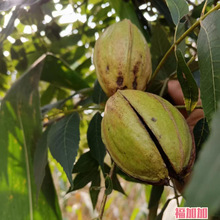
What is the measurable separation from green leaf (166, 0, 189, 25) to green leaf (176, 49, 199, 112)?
0.12 meters

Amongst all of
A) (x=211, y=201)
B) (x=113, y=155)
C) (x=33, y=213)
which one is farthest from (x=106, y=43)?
(x=211, y=201)

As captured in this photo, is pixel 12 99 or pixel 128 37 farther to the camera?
pixel 12 99

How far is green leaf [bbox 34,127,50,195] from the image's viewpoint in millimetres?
835

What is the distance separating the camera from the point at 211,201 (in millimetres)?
214

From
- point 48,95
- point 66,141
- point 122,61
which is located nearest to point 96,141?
point 66,141

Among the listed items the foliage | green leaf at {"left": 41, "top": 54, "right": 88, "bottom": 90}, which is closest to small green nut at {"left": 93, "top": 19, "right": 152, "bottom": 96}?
the foliage

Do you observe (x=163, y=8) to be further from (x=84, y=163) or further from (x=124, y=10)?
(x=84, y=163)

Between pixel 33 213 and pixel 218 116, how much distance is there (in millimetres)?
751

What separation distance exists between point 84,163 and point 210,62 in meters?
0.47

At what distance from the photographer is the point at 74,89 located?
1.23 meters

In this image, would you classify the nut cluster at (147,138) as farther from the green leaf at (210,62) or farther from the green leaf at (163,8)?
the green leaf at (163,8)

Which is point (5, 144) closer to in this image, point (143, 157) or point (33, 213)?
point (33, 213)

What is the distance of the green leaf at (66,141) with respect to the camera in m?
0.75

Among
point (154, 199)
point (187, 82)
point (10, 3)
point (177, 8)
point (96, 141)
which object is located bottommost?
point (154, 199)
